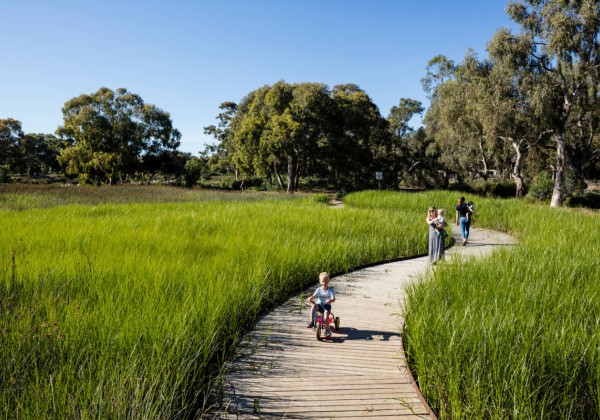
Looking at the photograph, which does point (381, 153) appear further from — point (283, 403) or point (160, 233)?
point (283, 403)

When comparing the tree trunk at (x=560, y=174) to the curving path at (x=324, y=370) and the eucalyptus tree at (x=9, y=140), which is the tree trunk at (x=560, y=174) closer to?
the curving path at (x=324, y=370)

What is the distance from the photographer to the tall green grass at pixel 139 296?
3.08 meters

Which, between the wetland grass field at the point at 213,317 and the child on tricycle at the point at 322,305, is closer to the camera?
the wetland grass field at the point at 213,317

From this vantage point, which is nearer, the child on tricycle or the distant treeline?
the child on tricycle

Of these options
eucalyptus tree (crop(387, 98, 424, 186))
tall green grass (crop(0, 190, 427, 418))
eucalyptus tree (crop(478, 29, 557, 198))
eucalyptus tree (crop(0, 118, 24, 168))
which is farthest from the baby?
eucalyptus tree (crop(0, 118, 24, 168))

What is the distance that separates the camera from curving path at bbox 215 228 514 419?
11.2ft

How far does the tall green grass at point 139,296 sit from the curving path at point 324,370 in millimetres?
328

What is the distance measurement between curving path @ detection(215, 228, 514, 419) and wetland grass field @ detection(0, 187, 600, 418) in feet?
0.74

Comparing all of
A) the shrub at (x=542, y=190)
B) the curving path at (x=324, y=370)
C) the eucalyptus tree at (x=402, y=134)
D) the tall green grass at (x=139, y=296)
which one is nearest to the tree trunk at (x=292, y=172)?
the eucalyptus tree at (x=402, y=134)

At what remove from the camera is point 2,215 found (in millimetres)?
11750

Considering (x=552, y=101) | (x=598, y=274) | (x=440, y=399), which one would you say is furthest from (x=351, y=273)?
(x=552, y=101)

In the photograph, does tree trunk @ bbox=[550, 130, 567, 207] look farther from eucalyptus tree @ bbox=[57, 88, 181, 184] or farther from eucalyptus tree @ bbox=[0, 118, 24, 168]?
eucalyptus tree @ bbox=[0, 118, 24, 168]

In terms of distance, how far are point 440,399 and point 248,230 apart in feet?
24.3

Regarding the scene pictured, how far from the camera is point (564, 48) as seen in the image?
74.4 ft
